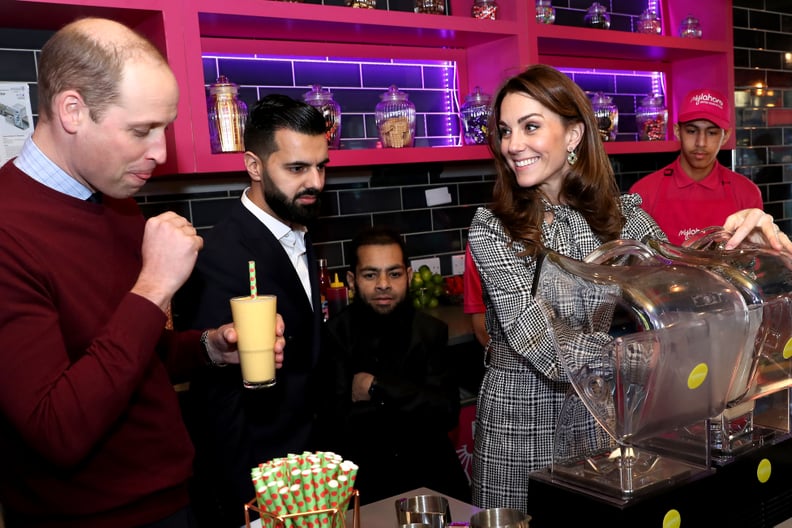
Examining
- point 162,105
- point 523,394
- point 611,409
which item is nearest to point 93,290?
point 162,105

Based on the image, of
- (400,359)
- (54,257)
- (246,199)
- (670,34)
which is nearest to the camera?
(54,257)

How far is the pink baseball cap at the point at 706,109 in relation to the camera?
11.0 feet

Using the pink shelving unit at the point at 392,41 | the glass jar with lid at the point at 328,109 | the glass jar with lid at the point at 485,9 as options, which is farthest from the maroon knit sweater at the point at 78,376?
the glass jar with lid at the point at 485,9

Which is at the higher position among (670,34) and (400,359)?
(670,34)

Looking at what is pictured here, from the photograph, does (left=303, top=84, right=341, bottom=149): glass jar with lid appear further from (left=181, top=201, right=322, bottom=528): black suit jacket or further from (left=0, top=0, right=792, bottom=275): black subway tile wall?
(left=181, top=201, right=322, bottom=528): black suit jacket

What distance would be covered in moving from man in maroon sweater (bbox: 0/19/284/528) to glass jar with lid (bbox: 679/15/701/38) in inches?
133

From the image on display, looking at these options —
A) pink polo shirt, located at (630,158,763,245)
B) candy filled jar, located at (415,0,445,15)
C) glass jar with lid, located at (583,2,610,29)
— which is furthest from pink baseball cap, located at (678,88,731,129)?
candy filled jar, located at (415,0,445,15)

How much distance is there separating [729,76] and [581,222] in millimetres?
2553

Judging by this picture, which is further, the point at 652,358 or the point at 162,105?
the point at 162,105

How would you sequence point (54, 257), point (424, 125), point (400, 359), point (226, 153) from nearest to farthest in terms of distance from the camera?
point (54, 257), point (226, 153), point (400, 359), point (424, 125)

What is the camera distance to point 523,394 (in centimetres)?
193

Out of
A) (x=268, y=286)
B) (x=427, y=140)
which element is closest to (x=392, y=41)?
(x=427, y=140)

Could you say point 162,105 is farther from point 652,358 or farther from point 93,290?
point 652,358

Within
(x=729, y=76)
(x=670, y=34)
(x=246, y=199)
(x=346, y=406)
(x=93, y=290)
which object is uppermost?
(x=670, y=34)
